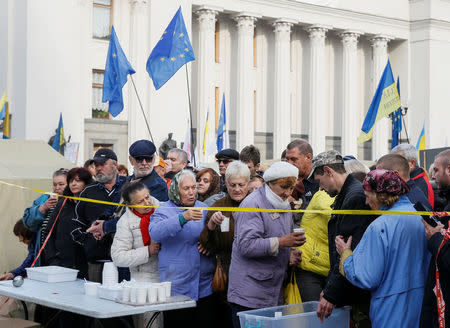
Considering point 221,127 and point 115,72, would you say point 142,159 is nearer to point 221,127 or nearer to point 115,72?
point 115,72

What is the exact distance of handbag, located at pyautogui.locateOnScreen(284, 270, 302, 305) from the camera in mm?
5465

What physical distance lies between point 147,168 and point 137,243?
4.04 feet

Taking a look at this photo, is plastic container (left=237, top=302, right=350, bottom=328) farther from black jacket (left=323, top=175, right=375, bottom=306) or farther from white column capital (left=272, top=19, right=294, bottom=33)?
white column capital (left=272, top=19, right=294, bottom=33)

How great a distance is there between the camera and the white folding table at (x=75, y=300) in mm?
4898

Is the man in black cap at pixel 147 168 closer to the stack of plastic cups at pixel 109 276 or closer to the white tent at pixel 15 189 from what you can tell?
the stack of plastic cups at pixel 109 276

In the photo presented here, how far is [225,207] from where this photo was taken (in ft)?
18.6

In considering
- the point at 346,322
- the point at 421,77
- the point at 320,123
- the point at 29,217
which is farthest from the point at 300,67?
the point at 346,322

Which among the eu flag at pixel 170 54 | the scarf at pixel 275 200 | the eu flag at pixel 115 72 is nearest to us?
the scarf at pixel 275 200

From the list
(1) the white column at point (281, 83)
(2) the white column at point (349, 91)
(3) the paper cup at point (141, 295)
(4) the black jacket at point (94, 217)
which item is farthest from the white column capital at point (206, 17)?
(3) the paper cup at point (141, 295)

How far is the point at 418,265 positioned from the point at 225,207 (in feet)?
5.81

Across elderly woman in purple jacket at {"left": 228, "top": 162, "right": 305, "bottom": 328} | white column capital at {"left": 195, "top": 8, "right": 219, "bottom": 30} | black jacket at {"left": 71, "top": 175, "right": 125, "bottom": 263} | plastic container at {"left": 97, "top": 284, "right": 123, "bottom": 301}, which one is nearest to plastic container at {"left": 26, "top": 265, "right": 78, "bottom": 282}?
black jacket at {"left": 71, "top": 175, "right": 125, "bottom": 263}

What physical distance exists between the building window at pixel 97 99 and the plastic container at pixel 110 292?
2442cm

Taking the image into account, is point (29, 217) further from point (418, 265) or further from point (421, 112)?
point (421, 112)

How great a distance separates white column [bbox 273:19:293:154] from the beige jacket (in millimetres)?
28999
